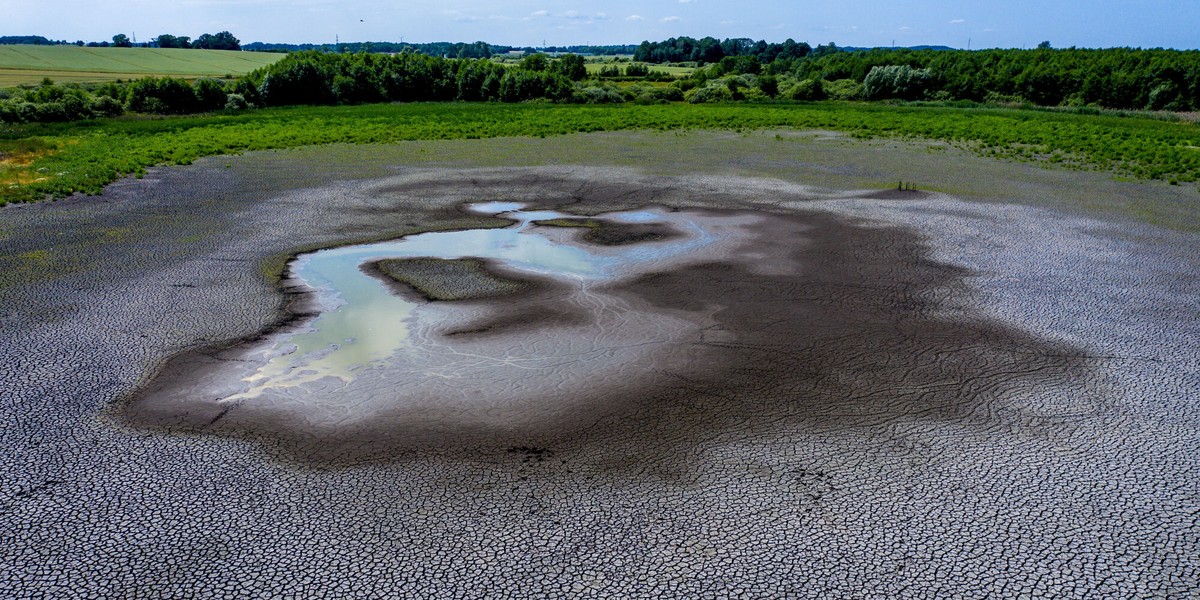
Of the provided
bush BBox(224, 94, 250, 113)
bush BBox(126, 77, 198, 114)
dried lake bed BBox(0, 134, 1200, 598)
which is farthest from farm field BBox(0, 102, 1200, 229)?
dried lake bed BBox(0, 134, 1200, 598)

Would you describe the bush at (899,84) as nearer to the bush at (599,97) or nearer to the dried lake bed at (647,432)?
the bush at (599,97)

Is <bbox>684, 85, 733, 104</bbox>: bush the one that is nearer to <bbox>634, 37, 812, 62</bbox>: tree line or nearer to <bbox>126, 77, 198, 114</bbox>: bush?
<bbox>126, 77, 198, 114</bbox>: bush

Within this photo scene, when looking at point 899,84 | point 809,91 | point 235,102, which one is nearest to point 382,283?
point 235,102

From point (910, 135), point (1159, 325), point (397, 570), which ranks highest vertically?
point (910, 135)

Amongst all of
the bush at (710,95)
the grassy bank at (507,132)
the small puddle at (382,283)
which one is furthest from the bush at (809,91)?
the small puddle at (382,283)

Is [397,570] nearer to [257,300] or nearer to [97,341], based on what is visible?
[97,341]

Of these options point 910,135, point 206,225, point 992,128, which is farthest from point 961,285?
point 992,128
